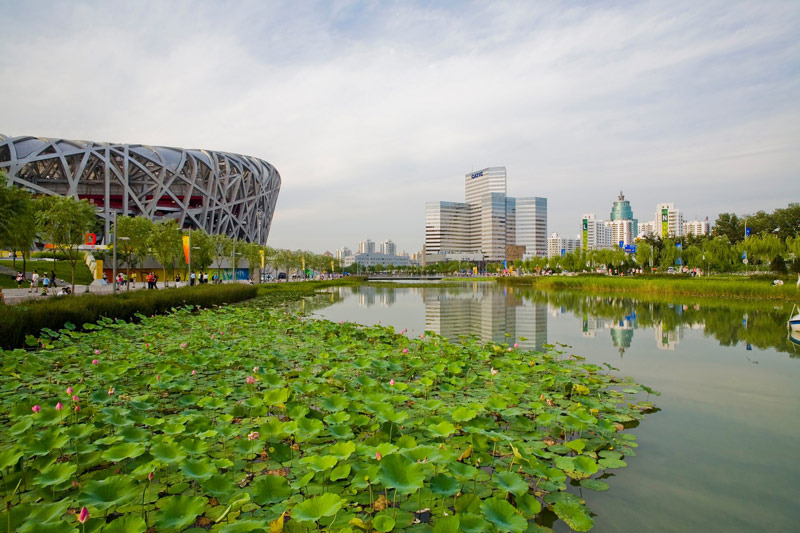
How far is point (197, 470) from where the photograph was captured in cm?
306

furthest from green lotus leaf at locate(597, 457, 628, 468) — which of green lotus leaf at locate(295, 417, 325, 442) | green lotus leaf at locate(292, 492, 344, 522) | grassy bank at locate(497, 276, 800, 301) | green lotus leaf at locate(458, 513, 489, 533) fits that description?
grassy bank at locate(497, 276, 800, 301)

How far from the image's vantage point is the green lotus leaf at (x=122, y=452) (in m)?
3.23

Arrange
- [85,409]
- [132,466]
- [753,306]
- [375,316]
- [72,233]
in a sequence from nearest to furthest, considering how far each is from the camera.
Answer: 1. [132,466]
2. [85,409]
3. [72,233]
4. [375,316]
5. [753,306]

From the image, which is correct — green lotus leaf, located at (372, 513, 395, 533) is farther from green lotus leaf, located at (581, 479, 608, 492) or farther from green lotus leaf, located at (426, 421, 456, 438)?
green lotus leaf, located at (581, 479, 608, 492)

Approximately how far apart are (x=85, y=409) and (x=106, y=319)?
7897 mm

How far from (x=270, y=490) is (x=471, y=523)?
4.44 feet

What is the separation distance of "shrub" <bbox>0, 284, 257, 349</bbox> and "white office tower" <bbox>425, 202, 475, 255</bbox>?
459ft

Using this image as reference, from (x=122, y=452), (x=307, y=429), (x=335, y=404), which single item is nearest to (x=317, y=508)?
(x=307, y=429)

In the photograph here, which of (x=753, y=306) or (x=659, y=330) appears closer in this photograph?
(x=659, y=330)

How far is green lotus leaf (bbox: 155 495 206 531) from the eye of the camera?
2539 mm

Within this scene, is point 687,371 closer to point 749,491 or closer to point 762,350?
point 762,350

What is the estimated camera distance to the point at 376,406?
4.41 m

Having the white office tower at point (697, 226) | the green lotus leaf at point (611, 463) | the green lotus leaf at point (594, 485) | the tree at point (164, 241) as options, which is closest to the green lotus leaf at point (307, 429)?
the green lotus leaf at point (594, 485)

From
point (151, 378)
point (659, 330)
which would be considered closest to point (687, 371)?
point (659, 330)
